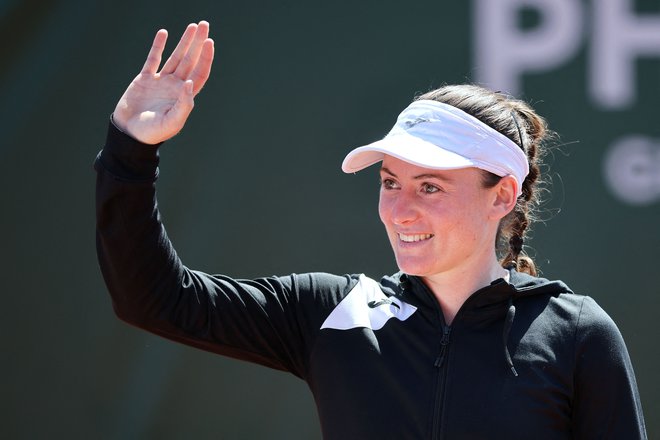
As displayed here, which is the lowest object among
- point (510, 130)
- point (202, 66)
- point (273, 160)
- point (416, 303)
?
point (416, 303)

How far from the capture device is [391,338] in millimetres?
1868

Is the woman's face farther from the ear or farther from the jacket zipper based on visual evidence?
the jacket zipper

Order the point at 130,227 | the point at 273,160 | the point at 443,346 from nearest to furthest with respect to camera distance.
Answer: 1. the point at 130,227
2. the point at 443,346
3. the point at 273,160

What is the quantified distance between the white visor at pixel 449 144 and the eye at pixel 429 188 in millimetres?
58

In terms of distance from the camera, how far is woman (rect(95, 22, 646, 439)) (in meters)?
1.72

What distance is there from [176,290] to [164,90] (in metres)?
0.37

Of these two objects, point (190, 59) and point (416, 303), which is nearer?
point (190, 59)

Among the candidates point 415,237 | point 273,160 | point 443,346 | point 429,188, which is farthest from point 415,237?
point 273,160

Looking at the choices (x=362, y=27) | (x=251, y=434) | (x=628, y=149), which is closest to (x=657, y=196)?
(x=628, y=149)

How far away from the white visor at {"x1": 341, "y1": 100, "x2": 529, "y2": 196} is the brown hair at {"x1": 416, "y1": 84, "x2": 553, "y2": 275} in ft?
0.10

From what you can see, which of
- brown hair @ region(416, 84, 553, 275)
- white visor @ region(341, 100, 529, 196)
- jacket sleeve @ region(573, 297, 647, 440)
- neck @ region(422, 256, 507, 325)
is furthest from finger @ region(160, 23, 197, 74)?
jacket sleeve @ region(573, 297, 647, 440)

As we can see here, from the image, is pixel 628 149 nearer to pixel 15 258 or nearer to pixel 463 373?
pixel 463 373

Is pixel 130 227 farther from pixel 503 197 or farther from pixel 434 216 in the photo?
pixel 503 197

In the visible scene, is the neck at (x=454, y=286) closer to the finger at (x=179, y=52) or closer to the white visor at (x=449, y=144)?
the white visor at (x=449, y=144)
